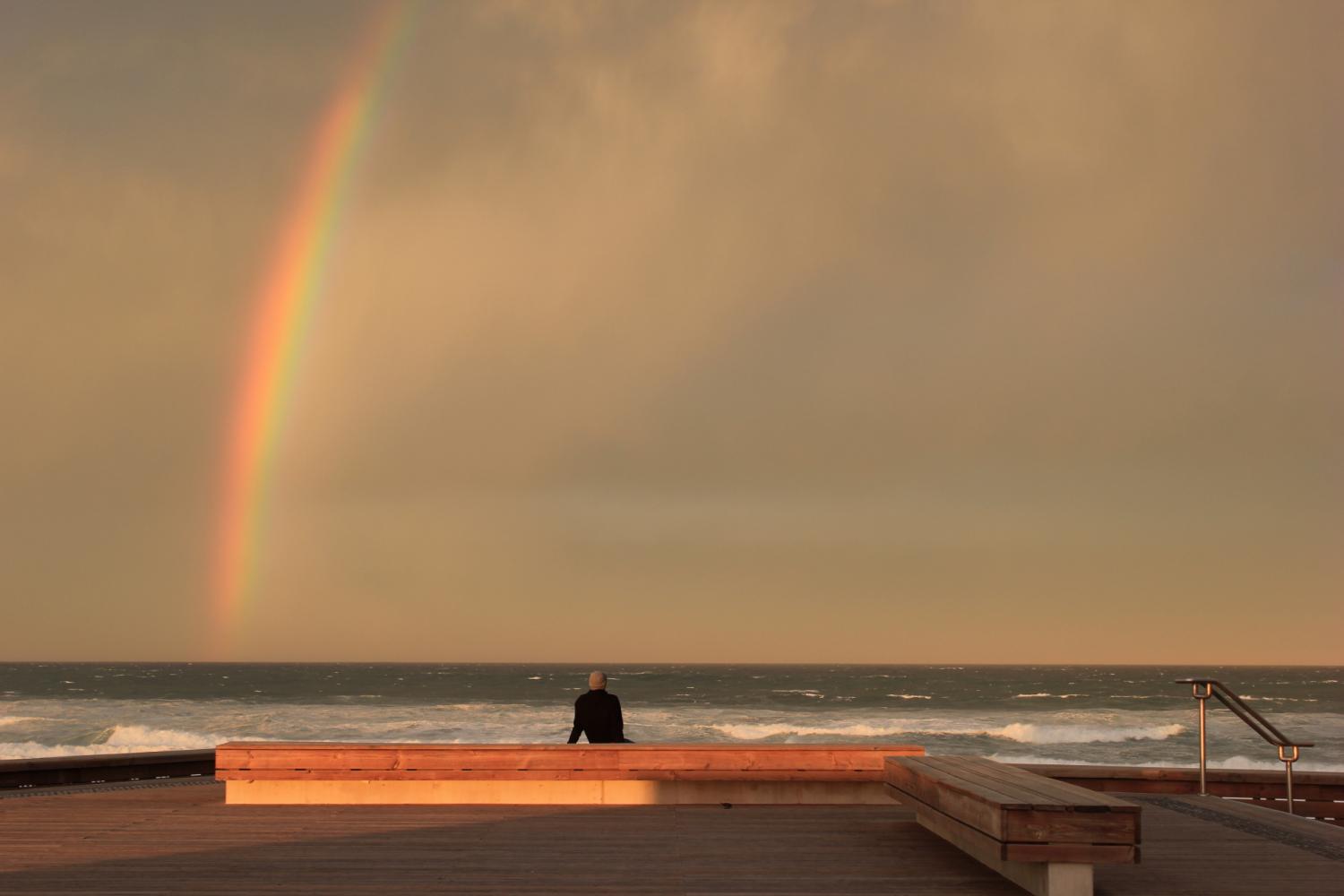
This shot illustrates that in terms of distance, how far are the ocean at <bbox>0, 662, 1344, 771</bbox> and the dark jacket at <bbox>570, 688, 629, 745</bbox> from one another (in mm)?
20669

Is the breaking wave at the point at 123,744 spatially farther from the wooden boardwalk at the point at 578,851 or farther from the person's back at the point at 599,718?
the wooden boardwalk at the point at 578,851

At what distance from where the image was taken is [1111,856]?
197 inches

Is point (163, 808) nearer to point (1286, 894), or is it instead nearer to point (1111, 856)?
point (1111, 856)

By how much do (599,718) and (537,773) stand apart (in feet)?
2.86


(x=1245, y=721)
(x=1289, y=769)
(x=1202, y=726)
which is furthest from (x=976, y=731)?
(x=1245, y=721)

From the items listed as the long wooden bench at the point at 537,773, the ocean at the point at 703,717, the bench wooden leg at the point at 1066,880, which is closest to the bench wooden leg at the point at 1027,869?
the bench wooden leg at the point at 1066,880

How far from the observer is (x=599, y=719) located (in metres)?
9.02

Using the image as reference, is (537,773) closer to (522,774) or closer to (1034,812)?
(522,774)

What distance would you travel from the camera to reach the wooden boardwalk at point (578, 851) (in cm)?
545

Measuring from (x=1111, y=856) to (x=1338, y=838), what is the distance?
300 cm

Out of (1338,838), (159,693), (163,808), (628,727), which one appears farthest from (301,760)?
(159,693)

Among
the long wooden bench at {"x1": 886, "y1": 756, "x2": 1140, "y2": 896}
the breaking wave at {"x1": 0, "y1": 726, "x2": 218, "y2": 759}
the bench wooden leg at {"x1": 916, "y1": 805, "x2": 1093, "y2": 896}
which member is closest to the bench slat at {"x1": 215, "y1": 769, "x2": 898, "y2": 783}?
the bench wooden leg at {"x1": 916, "y1": 805, "x2": 1093, "y2": 896}

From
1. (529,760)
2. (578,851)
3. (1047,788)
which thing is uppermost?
(1047,788)

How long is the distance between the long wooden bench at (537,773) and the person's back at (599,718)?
641 millimetres
